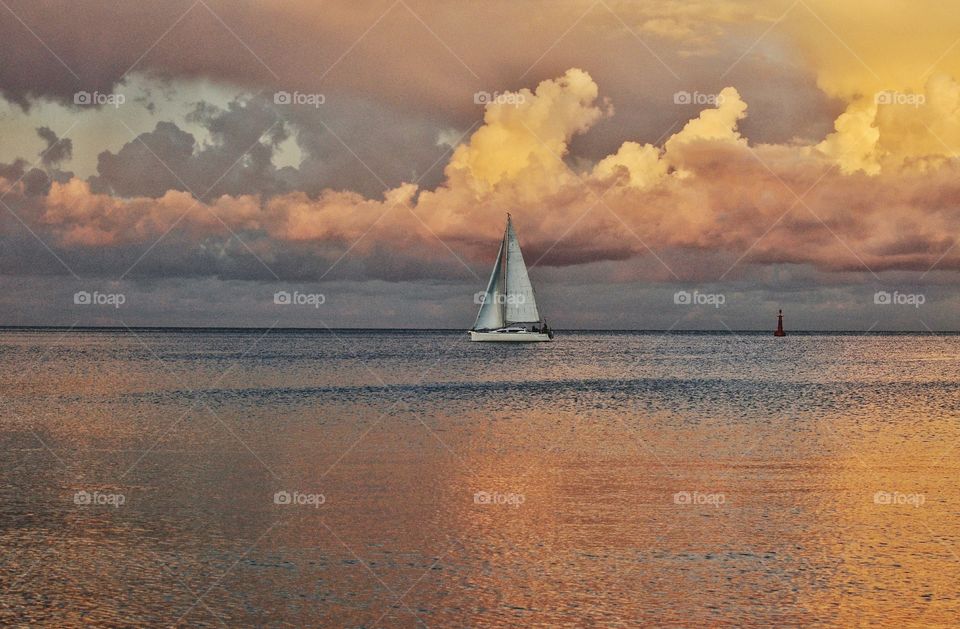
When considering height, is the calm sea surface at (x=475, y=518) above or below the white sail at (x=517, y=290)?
below

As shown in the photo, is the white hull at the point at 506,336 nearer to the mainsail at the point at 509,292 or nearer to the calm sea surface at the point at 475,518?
the mainsail at the point at 509,292

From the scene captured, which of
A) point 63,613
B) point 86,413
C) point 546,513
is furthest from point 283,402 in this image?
point 63,613

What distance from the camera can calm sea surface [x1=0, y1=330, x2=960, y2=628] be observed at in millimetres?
15758

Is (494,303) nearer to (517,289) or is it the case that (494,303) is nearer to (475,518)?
(517,289)

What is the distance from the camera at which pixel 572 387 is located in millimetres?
73750

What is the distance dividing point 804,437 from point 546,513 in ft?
68.7

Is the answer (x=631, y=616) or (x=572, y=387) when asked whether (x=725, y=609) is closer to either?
(x=631, y=616)

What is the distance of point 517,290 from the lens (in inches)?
5044

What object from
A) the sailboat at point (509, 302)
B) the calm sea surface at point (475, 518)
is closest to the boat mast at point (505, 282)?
the sailboat at point (509, 302)

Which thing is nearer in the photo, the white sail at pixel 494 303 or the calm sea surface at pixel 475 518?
the calm sea surface at pixel 475 518

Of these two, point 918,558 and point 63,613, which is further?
point 918,558

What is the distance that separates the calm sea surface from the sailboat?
75869mm

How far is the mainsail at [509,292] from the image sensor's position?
125 meters

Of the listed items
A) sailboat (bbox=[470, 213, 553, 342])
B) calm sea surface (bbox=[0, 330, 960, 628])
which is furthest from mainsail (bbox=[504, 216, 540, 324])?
calm sea surface (bbox=[0, 330, 960, 628])
